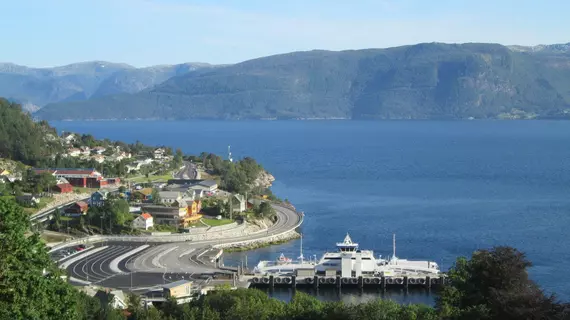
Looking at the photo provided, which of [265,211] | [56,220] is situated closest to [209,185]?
[265,211]

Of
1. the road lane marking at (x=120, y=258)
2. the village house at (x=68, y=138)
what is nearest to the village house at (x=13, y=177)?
the road lane marking at (x=120, y=258)

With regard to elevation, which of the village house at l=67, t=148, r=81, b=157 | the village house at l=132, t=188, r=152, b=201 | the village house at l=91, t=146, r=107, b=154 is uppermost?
the village house at l=67, t=148, r=81, b=157

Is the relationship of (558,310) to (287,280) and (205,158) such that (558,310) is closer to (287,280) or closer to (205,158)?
(287,280)

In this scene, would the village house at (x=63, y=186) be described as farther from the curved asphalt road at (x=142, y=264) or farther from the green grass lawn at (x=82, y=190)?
the curved asphalt road at (x=142, y=264)

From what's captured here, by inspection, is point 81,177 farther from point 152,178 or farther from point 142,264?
point 142,264

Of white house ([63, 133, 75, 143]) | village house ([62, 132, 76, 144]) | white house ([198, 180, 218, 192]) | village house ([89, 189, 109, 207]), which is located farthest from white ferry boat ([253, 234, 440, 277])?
white house ([63, 133, 75, 143])

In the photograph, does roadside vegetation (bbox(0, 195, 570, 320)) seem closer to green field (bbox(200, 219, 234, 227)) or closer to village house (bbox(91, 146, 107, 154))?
green field (bbox(200, 219, 234, 227))
